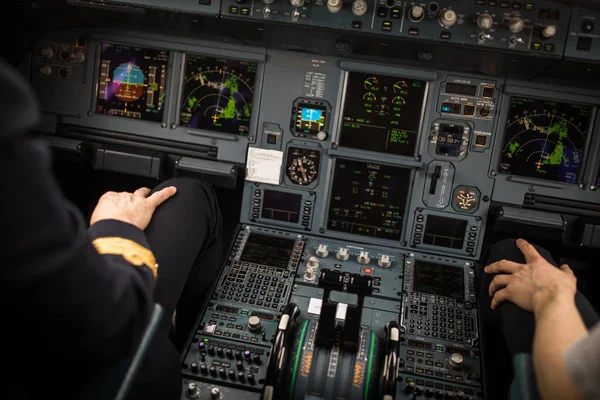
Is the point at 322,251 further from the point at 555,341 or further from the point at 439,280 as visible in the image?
the point at 555,341

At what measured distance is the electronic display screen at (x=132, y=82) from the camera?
10.9ft

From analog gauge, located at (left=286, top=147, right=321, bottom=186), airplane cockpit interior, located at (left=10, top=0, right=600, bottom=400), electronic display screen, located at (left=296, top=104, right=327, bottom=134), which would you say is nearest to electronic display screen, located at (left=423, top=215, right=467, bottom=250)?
airplane cockpit interior, located at (left=10, top=0, right=600, bottom=400)

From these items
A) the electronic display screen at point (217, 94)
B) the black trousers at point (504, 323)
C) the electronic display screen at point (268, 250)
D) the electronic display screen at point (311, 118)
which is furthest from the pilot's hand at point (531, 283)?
the electronic display screen at point (217, 94)

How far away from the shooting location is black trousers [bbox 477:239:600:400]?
1.87 m

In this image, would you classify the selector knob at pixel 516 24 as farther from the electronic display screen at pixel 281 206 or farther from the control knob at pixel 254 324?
the control knob at pixel 254 324

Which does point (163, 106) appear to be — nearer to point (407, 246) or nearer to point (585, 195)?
point (407, 246)

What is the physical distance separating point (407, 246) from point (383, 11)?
131cm

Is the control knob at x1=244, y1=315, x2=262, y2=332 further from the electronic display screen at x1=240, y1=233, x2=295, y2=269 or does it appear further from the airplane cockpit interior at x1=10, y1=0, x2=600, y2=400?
the electronic display screen at x1=240, y1=233, x2=295, y2=269

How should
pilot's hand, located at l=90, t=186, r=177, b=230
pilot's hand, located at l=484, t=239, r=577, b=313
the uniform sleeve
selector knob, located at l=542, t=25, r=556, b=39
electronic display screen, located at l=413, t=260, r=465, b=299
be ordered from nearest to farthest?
the uniform sleeve
pilot's hand, located at l=484, t=239, r=577, b=313
pilot's hand, located at l=90, t=186, r=177, b=230
selector knob, located at l=542, t=25, r=556, b=39
electronic display screen, located at l=413, t=260, r=465, b=299

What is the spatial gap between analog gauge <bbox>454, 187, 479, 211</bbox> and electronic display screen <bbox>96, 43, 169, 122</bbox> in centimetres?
179

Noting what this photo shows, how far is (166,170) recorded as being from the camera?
11.1ft

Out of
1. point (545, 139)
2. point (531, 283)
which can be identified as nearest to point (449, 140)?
point (545, 139)

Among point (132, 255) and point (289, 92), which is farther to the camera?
point (289, 92)

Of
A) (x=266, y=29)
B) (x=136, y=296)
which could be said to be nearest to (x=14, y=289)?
(x=136, y=296)
